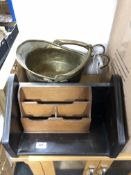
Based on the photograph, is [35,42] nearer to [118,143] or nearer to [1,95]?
[1,95]

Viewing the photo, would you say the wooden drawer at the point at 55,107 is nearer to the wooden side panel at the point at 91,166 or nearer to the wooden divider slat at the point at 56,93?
the wooden divider slat at the point at 56,93

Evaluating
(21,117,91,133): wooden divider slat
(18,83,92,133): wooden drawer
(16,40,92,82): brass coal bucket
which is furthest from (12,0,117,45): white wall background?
(21,117,91,133): wooden divider slat

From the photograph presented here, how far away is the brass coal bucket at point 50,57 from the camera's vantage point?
75cm

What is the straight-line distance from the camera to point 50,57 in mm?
847

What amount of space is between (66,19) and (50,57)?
19 cm

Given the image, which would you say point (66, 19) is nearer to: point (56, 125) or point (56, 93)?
point (56, 93)

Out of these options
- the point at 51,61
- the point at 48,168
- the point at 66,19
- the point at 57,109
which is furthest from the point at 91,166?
the point at 66,19

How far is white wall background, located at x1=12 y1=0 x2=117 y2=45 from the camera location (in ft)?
2.42

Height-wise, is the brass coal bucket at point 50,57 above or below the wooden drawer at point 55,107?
above

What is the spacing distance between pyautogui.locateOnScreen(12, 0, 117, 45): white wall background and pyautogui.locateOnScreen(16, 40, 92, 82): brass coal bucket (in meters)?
0.06

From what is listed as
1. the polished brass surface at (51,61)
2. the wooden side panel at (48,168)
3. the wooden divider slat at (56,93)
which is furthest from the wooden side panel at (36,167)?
the polished brass surface at (51,61)

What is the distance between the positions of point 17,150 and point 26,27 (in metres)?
0.54

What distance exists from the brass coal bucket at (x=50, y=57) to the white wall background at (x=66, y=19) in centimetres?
6

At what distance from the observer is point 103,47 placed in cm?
87
